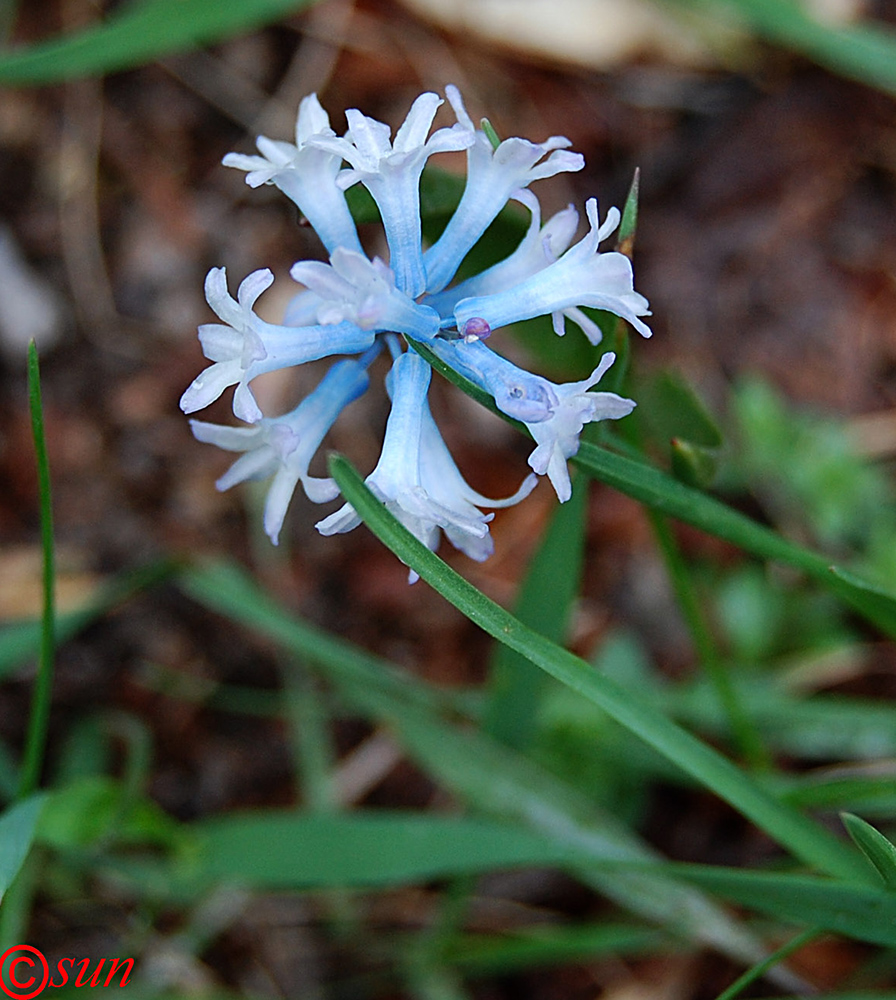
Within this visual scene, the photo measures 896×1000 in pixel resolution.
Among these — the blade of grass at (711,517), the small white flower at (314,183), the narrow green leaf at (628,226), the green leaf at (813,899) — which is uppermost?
the narrow green leaf at (628,226)

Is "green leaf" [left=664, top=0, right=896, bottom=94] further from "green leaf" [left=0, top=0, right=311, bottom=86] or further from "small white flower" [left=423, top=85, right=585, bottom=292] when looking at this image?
"small white flower" [left=423, top=85, right=585, bottom=292]

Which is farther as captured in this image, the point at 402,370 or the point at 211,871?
the point at 211,871

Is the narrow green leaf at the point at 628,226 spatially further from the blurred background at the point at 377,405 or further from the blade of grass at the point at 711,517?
the blurred background at the point at 377,405

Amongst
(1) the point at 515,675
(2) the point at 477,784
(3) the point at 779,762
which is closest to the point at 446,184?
(1) the point at 515,675

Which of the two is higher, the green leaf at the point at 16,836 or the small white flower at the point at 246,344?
the small white flower at the point at 246,344

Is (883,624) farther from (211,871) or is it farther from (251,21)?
(251,21)

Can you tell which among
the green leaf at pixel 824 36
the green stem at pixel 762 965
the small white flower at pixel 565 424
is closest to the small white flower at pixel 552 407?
the small white flower at pixel 565 424

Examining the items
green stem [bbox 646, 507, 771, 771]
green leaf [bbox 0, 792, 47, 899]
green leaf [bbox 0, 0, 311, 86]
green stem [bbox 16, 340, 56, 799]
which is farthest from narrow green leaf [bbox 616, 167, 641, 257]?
green leaf [bbox 0, 0, 311, 86]
